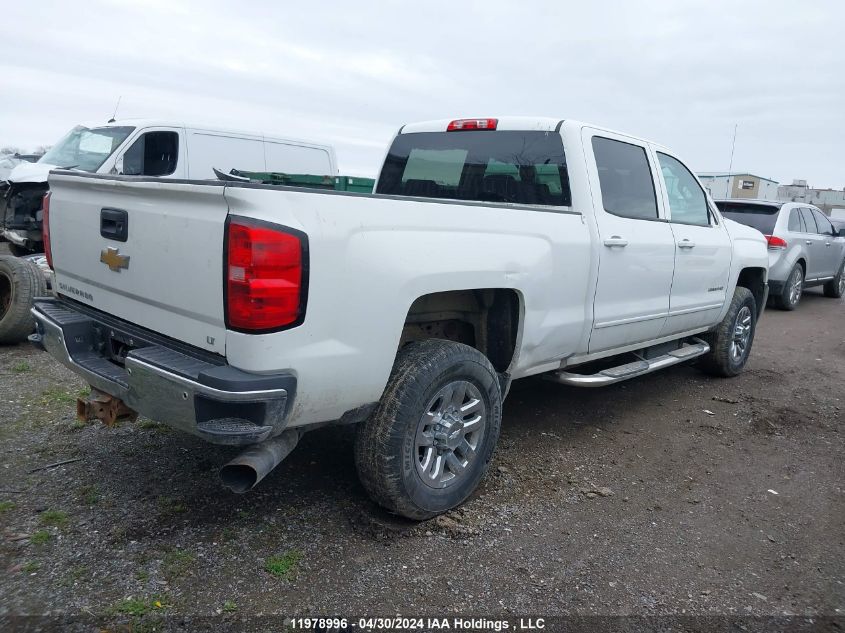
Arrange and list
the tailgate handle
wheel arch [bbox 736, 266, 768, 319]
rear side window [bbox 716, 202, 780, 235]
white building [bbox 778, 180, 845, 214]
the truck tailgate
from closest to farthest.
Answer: the truck tailgate → the tailgate handle → wheel arch [bbox 736, 266, 768, 319] → rear side window [bbox 716, 202, 780, 235] → white building [bbox 778, 180, 845, 214]

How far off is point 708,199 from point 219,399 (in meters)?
4.55

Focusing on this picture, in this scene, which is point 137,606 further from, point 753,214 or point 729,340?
point 753,214

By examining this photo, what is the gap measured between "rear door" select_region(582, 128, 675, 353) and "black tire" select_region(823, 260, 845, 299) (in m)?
10.1

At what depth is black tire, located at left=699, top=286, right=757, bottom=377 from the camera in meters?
5.95

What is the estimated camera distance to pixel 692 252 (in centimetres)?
497

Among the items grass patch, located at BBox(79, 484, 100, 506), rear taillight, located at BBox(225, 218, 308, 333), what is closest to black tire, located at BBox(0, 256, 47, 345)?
grass patch, located at BBox(79, 484, 100, 506)

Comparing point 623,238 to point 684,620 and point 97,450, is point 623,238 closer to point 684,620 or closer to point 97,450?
point 684,620

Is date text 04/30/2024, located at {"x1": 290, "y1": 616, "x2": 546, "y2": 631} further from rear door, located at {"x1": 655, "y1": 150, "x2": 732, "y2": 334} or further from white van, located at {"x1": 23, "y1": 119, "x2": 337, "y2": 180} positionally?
white van, located at {"x1": 23, "y1": 119, "x2": 337, "y2": 180}

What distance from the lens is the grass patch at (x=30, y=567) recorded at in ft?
8.91

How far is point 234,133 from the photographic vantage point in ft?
32.5

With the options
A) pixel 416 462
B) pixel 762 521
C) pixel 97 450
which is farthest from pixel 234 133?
pixel 762 521

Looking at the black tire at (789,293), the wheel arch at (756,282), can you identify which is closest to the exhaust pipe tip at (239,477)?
the wheel arch at (756,282)

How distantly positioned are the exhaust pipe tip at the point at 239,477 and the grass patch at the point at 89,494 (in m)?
1.11

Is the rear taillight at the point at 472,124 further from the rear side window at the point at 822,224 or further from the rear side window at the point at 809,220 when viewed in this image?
the rear side window at the point at 822,224
